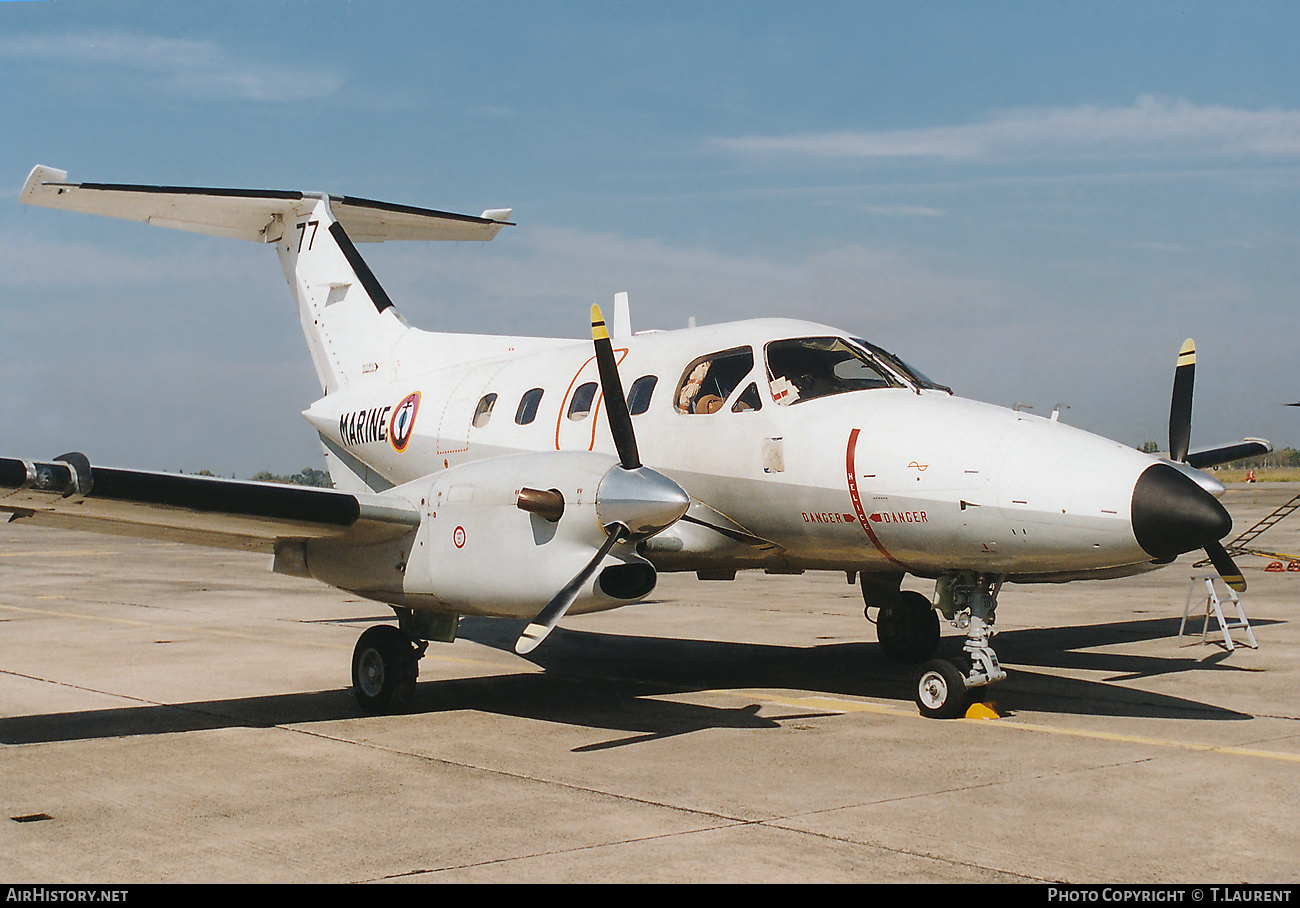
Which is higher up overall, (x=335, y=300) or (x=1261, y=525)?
(x=335, y=300)

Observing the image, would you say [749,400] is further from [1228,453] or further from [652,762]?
[1228,453]

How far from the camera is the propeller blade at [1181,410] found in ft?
36.9

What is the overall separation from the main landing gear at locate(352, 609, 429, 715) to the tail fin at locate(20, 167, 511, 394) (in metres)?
5.29

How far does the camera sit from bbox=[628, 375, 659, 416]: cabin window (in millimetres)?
10773

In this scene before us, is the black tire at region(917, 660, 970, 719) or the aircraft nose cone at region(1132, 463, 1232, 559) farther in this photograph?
the black tire at region(917, 660, 970, 719)

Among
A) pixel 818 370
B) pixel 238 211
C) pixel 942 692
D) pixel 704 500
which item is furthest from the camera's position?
pixel 238 211

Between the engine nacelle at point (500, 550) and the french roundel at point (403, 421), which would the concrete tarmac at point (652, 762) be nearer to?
the engine nacelle at point (500, 550)

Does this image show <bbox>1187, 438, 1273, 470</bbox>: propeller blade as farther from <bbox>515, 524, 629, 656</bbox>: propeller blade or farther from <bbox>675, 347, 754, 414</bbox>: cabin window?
<bbox>515, 524, 629, 656</bbox>: propeller blade

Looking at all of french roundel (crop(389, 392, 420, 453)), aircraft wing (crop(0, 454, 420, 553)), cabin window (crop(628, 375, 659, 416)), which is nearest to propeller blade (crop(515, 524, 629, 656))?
aircraft wing (crop(0, 454, 420, 553))

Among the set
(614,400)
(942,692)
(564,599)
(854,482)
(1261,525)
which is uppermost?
(1261,525)

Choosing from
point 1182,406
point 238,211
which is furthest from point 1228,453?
point 238,211

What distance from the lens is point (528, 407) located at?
11953 millimetres

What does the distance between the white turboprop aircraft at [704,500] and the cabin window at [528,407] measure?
2 cm

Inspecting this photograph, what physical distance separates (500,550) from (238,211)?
8.59 meters
